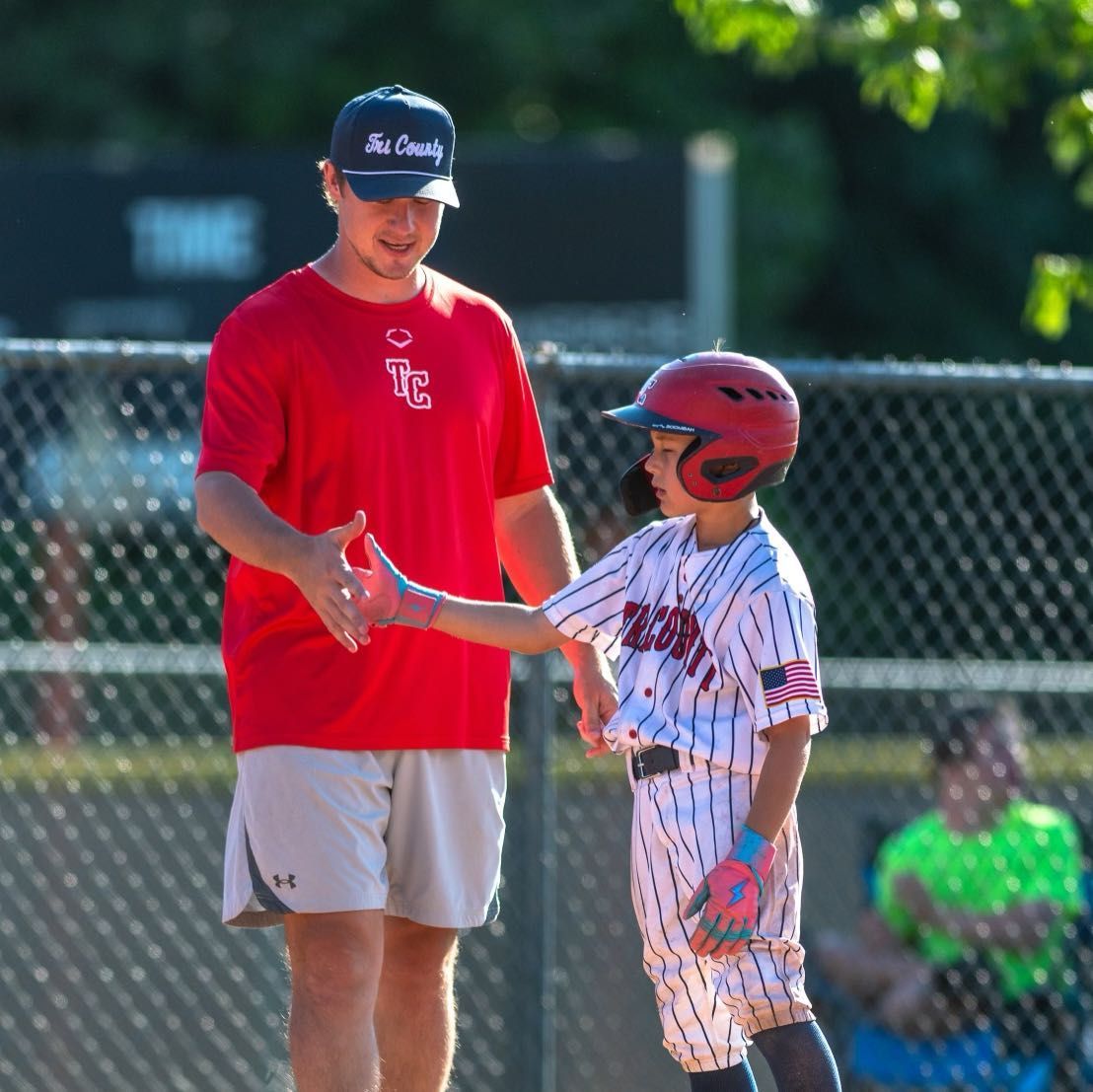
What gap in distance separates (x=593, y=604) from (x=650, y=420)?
404mm

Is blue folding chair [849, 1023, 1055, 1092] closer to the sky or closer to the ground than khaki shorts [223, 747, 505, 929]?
closer to the ground

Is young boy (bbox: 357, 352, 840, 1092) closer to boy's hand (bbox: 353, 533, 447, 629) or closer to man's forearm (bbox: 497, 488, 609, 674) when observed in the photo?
boy's hand (bbox: 353, 533, 447, 629)

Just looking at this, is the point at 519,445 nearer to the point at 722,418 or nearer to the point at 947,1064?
the point at 722,418

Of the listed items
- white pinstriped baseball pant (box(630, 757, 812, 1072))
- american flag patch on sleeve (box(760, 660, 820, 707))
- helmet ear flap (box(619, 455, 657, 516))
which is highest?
helmet ear flap (box(619, 455, 657, 516))

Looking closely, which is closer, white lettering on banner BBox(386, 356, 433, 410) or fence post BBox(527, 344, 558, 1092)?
white lettering on banner BBox(386, 356, 433, 410)

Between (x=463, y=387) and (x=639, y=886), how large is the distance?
1.07 metres

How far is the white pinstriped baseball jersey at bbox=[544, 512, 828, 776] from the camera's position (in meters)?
3.62

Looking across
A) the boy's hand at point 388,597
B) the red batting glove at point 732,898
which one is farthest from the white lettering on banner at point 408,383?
the red batting glove at point 732,898

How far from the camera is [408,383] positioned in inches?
155

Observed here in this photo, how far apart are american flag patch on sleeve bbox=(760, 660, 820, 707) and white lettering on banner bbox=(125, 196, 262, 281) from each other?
839 cm

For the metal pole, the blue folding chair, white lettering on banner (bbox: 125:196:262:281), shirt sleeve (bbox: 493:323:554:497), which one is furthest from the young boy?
white lettering on banner (bbox: 125:196:262:281)

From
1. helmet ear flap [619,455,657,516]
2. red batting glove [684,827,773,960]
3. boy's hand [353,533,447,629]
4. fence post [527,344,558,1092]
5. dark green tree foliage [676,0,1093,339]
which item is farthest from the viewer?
dark green tree foliage [676,0,1093,339]

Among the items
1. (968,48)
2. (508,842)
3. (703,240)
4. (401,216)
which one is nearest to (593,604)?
(401,216)

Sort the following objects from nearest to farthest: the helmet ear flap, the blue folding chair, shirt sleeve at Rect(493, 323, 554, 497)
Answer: the helmet ear flap, shirt sleeve at Rect(493, 323, 554, 497), the blue folding chair
